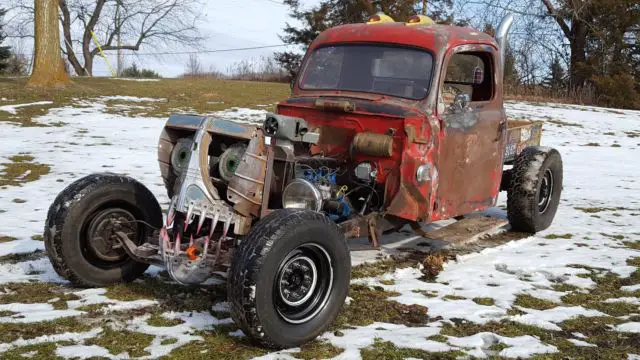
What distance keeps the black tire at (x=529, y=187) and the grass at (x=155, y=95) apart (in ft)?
34.6

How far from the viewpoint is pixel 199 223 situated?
4160 millimetres

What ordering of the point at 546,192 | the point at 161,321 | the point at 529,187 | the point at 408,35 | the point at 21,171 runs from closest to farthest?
the point at 161,321 < the point at 408,35 < the point at 529,187 < the point at 546,192 < the point at 21,171

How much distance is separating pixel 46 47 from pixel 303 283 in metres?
16.1

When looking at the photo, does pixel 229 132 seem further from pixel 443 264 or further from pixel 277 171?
pixel 443 264

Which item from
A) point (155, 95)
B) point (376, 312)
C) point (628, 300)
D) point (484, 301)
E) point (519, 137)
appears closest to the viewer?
point (376, 312)

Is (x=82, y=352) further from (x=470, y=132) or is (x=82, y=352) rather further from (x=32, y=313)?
(x=470, y=132)

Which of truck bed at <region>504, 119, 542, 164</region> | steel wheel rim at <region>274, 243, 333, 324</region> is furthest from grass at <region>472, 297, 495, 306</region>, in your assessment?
truck bed at <region>504, 119, 542, 164</region>

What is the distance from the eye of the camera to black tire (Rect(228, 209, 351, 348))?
3.57 m

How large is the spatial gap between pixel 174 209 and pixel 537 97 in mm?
23832

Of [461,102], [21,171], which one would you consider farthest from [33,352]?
[21,171]

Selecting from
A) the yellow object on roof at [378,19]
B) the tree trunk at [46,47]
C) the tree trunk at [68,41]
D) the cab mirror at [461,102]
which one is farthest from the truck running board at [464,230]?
the tree trunk at [68,41]

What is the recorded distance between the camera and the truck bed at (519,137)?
6.93 m

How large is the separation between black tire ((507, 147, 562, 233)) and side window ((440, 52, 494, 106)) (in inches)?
36.2

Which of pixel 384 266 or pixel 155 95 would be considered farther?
pixel 155 95
